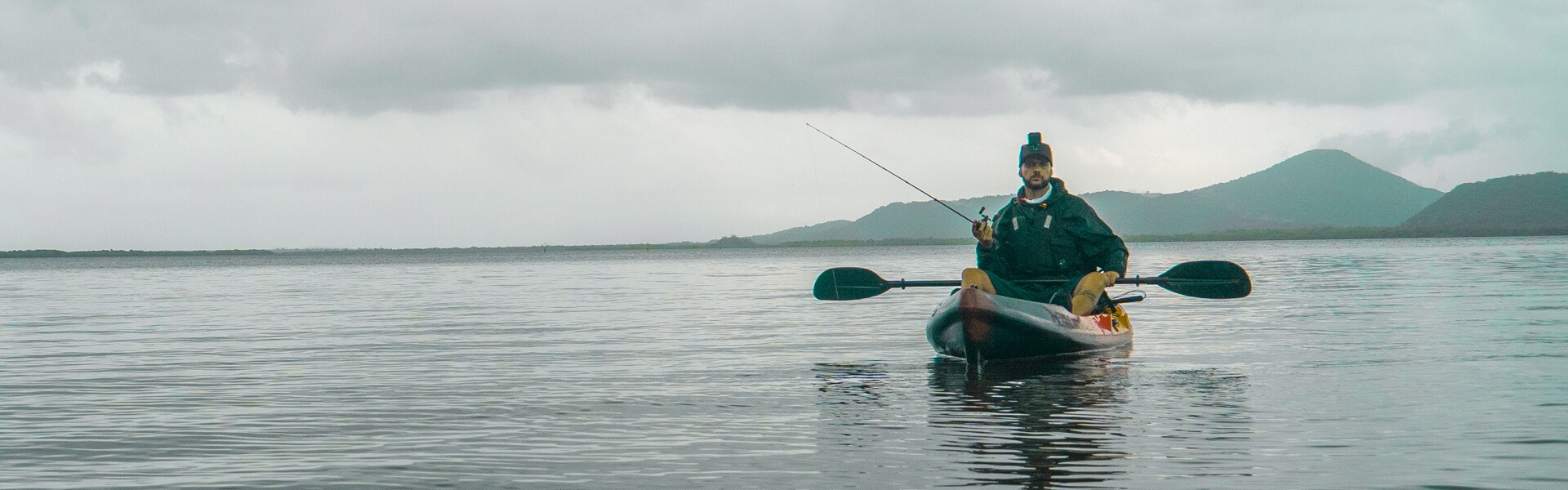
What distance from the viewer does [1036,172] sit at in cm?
1681

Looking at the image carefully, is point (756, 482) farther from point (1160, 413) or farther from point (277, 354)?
point (277, 354)

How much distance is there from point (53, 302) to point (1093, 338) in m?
32.9

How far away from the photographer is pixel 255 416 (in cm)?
1178

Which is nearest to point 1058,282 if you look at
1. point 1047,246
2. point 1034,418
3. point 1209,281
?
point 1047,246

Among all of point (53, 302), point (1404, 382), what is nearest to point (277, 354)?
point (1404, 382)

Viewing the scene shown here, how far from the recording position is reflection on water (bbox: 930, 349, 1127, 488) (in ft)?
27.7

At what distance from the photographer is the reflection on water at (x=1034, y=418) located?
8445 mm

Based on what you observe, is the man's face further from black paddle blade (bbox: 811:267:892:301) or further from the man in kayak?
black paddle blade (bbox: 811:267:892:301)

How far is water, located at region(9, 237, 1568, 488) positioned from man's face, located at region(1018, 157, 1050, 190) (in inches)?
93.1

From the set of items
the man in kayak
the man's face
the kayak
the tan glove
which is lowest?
the kayak

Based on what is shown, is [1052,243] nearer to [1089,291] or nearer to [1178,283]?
[1089,291]

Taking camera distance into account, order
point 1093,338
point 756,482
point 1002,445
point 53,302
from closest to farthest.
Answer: point 756,482 < point 1002,445 < point 1093,338 < point 53,302

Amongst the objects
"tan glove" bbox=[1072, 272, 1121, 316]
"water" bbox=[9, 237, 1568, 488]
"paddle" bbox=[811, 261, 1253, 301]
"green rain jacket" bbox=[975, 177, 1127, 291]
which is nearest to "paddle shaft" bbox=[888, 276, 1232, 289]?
"paddle" bbox=[811, 261, 1253, 301]

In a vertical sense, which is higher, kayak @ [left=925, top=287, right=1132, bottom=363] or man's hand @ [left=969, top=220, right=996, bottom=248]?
man's hand @ [left=969, top=220, right=996, bottom=248]
